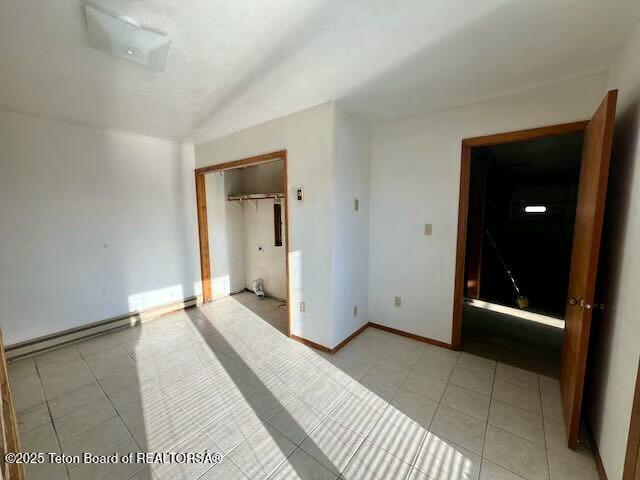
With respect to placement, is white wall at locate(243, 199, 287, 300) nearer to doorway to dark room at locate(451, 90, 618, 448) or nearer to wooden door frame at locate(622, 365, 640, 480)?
doorway to dark room at locate(451, 90, 618, 448)

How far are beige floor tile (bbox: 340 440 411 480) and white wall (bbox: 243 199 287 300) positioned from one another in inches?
104

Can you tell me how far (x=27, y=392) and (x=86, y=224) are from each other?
1.67 meters

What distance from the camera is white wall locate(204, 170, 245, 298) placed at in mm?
4133

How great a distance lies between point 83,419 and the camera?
1.82 m

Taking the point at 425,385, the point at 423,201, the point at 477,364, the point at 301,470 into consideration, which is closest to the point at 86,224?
the point at 301,470

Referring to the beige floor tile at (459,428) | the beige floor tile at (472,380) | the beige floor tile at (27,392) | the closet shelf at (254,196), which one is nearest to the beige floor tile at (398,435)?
the beige floor tile at (459,428)

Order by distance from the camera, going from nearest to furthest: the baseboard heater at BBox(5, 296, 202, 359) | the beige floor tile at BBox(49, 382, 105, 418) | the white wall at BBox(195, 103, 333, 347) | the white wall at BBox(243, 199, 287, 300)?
the beige floor tile at BBox(49, 382, 105, 418) → the white wall at BBox(195, 103, 333, 347) → the baseboard heater at BBox(5, 296, 202, 359) → the white wall at BBox(243, 199, 287, 300)

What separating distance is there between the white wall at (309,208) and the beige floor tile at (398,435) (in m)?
0.93

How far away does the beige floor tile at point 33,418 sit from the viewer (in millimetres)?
1750

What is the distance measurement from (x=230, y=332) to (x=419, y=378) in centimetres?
209

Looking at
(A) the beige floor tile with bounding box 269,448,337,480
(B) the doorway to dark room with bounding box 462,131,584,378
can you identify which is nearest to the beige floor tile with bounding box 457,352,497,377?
(B) the doorway to dark room with bounding box 462,131,584,378

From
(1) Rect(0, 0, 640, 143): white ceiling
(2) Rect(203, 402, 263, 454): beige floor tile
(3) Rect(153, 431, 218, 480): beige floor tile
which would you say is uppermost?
Answer: (1) Rect(0, 0, 640, 143): white ceiling

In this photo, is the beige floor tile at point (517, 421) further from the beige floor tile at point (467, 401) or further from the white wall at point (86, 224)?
the white wall at point (86, 224)

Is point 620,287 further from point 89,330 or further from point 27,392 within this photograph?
point 89,330
